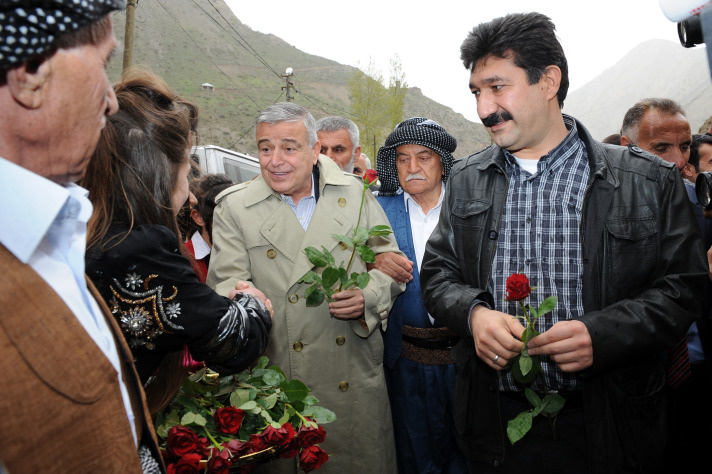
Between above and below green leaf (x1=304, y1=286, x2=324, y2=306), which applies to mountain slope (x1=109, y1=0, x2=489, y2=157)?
above

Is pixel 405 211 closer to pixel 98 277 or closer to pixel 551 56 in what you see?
pixel 551 56

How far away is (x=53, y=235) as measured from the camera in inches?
34.5

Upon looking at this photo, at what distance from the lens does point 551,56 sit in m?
2.11

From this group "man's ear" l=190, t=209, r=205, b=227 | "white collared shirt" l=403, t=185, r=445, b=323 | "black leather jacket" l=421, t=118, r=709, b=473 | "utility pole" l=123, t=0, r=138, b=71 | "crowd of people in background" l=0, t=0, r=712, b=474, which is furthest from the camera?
"utility pole" l=123, t=0, r=138, b=71

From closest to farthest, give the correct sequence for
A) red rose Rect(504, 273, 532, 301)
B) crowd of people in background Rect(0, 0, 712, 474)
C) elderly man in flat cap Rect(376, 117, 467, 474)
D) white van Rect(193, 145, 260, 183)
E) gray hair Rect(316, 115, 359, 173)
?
1. crowd of people in background Rect(0, 0, 712, 474)
2. red rose Rect(504, 273, 532, 301)
3. elderly man in flat cap Rect(376, 117, 467, 474)
4. gray hair Rect(316, 115, 359, 173)
5. white van Rect(193, 145, 260, 183)

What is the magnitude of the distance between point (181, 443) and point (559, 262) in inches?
60.9

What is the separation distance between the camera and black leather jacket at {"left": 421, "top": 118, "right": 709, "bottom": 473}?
5.54ft

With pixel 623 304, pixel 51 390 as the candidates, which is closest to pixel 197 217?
pixel 623 304

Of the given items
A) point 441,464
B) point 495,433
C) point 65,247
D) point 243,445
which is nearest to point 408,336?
point 441,464

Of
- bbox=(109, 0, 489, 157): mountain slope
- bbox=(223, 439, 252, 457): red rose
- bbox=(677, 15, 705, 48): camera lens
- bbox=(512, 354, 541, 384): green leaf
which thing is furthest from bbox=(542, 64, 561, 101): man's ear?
bbox=(109, 0, 489, 157): mountain slope

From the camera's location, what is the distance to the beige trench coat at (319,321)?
101 inches

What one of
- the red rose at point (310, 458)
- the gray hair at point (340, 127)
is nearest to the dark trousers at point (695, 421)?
the red rose at point (310, 458)

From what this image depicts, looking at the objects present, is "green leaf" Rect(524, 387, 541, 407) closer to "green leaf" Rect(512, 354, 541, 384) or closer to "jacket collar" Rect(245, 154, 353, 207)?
"green leaf" Rect(512, 354, 541, 384)

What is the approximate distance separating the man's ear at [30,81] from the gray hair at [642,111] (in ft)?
13.8
